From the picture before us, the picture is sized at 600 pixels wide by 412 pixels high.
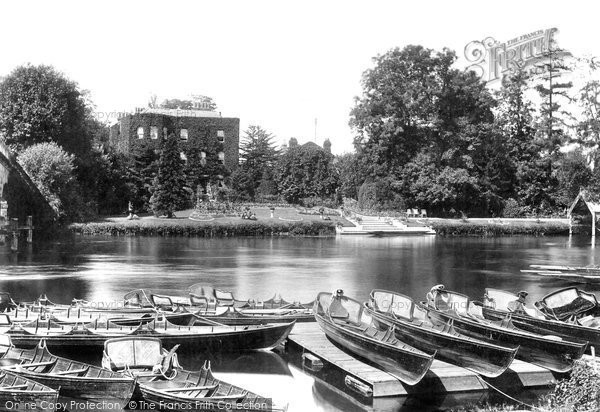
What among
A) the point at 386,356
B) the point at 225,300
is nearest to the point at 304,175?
the point at 225,300

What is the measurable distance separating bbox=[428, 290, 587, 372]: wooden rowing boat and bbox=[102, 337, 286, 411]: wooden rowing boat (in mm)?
7264

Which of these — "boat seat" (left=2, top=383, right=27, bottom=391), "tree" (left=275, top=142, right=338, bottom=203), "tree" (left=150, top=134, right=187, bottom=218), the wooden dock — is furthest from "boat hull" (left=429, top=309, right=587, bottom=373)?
"tree" (left=275, top=142, right=338, bottom=203)

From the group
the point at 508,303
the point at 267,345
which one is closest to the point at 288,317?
the point at 267,345

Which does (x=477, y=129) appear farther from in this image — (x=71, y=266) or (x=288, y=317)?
(x=288, y=317)

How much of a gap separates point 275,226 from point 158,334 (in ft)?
153

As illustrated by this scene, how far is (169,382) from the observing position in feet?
44.8

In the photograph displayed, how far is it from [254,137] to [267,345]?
80846 mm

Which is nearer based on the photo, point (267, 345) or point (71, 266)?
point (267, 345)

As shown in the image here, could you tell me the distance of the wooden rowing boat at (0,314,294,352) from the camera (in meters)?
17.0

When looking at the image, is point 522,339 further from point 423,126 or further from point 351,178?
point 351,178

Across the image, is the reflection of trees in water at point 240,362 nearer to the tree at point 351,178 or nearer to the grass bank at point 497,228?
the grass bank at point 497,228

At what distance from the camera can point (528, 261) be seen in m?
45.7

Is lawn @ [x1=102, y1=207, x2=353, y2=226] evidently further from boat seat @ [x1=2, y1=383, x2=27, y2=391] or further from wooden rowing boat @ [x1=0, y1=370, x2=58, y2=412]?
wooden rowing boat @ [x1=0, y1=370, x2=58, y2=412]

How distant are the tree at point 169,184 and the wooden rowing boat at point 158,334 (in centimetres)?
4733
